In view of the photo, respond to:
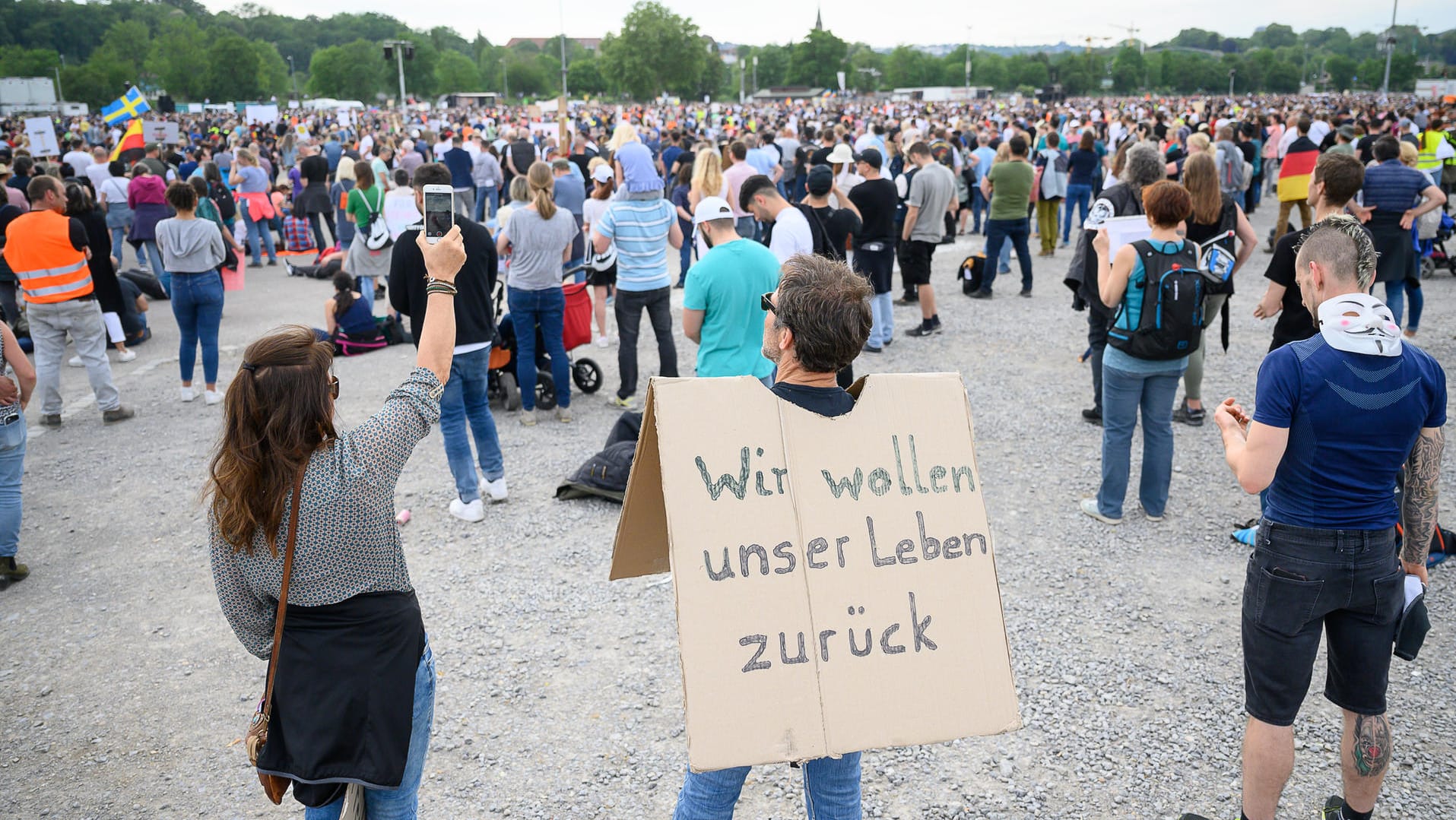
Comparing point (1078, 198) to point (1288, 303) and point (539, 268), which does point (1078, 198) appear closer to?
point (1288, 303)

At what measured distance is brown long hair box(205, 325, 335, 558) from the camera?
2.02 meters

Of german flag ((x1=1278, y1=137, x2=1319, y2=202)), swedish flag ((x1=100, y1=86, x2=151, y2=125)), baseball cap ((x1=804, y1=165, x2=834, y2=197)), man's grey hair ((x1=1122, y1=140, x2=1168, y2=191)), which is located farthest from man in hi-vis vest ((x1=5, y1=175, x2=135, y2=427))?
swedish flag ((x1=100, y1=86, x2=151, y2=125))

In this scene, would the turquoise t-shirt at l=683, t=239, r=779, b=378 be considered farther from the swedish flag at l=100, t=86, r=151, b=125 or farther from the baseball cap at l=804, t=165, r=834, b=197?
the swedish flag at l=100, t=86, r=151, b=125

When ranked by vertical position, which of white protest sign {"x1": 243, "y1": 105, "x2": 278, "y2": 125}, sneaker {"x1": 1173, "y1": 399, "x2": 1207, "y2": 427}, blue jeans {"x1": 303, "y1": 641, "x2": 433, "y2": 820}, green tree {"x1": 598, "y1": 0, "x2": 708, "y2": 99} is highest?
green tree {"x1": 598, "y1": 0, "x2": 708, "y2": 99}

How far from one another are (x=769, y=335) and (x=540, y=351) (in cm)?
551

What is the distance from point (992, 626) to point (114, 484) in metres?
6.36

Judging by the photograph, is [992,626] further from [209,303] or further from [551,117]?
[551,117]

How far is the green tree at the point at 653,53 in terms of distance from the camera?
91.3 m

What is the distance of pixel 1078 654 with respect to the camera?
4.09 m

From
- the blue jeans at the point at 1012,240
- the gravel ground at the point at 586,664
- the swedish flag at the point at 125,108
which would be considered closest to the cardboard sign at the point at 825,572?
the gravel ground at the point at 586,664

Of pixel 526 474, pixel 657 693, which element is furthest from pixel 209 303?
pixel 657 693

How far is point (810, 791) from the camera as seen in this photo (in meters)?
2.33

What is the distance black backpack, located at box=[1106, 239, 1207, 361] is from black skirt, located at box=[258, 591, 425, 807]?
13.0ft

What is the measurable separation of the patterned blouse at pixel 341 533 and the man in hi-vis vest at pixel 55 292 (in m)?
6.14
